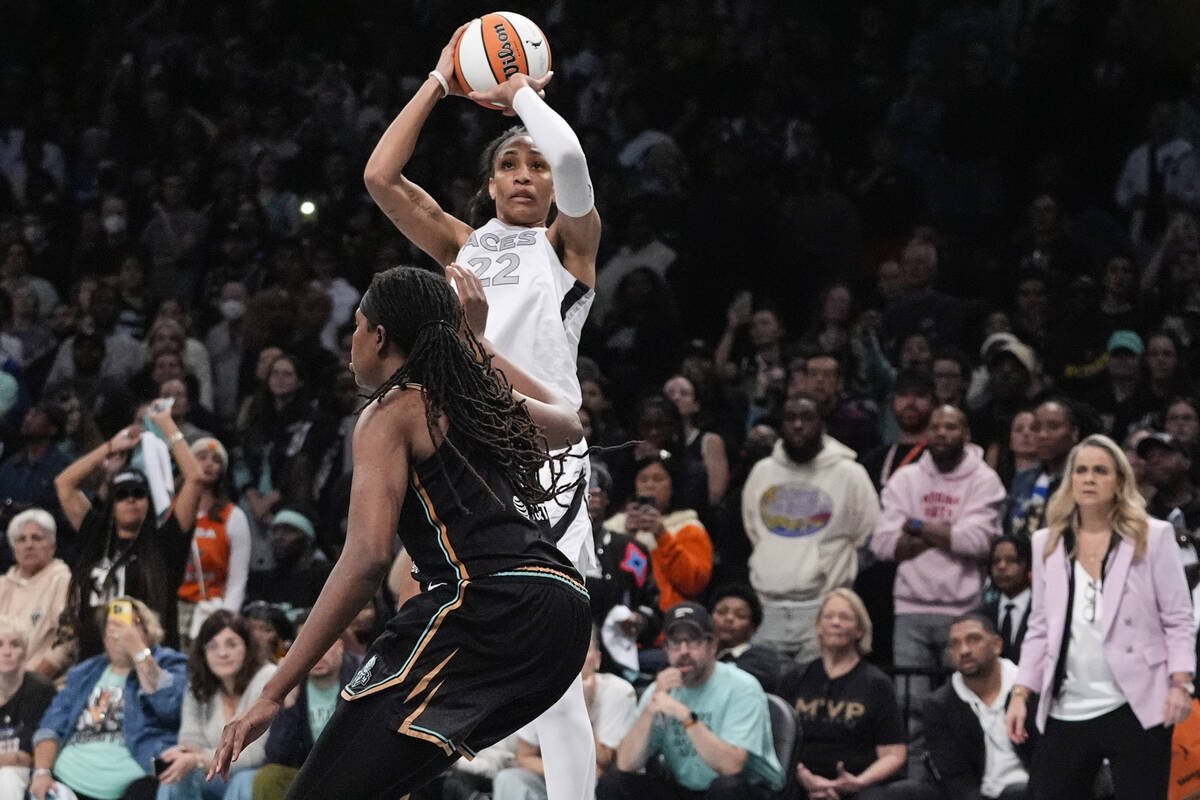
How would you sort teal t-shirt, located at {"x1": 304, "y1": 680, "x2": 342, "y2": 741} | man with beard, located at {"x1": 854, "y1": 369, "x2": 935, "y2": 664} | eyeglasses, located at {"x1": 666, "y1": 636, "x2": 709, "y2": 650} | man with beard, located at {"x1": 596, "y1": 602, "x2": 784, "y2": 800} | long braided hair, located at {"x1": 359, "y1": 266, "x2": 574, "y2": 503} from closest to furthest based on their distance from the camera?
long braided hair, located at {"x1": 359, "y1": 266, "x2": 574, "y2": 503} < man with beard, located at {"x1": 596, "y1": 602, "x2": 784, "y2": 800} < eyeglasses, located at {"x1": 666, "y1": 636, "x2": 709, "y2": 650} < teal t-shirt, located at {"x1": 304, "y1": 680, "x2": 342, "y2": 741} < man with beard, located at {"x1": 854, "y1": 369, "x2": 935, "y2": 664}

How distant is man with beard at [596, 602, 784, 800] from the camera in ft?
25.8

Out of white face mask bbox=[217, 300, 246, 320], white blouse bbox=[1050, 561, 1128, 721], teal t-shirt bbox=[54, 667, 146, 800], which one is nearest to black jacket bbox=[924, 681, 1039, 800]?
white blouse bbox=[1050, 561, 1128, 721]

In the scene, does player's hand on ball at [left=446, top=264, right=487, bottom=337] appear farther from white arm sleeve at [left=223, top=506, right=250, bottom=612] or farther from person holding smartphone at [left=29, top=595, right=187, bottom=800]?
white arm sleeve at [left=223, top=506, right=250, bottom=612]

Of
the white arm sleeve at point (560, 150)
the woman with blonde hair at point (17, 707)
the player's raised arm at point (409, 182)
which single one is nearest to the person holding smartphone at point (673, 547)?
the woman with blonde hair at point (17, 707)

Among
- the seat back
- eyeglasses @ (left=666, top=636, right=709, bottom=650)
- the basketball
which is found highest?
the basketball

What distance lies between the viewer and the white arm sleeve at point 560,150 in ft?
16.3

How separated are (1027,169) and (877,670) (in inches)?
212

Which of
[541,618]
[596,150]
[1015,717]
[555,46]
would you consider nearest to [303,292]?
[596,150]

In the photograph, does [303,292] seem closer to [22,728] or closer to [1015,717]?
[22,728]

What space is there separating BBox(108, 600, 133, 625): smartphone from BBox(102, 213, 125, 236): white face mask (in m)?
5.90

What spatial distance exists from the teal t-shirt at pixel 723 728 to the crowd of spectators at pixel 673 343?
0.02 m

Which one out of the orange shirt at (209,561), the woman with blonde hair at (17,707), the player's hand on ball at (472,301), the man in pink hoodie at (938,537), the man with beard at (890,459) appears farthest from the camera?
the orange shirt at (209,561)

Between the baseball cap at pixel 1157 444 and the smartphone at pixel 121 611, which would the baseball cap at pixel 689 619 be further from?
the smartphone at pixel 121 611

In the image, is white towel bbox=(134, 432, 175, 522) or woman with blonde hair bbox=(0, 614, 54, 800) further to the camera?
white towel bbox=(134, 432, 175, 522)
